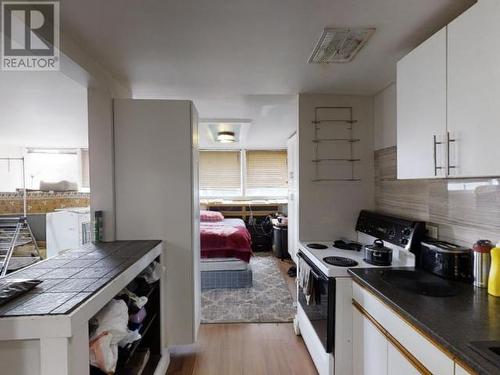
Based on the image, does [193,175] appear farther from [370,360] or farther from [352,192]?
[370,360]

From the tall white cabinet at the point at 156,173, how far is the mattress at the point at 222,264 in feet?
4.67

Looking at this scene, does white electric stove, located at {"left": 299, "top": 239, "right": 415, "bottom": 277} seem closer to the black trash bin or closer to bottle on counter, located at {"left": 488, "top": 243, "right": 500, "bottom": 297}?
bottle on counter, located at {"left": 488, "top": 243, "right": 500, "bottom": 297}

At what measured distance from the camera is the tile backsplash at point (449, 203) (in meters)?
1.30

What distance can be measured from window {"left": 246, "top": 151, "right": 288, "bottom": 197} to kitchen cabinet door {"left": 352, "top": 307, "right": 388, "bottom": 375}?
170 inches

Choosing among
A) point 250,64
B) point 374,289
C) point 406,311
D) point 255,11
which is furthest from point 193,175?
point 406,311

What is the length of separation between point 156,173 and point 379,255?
1697 mm

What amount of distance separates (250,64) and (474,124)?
131 centimetres

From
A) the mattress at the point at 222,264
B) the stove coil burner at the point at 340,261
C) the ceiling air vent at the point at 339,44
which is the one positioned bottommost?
the mattress at the point at 222,264

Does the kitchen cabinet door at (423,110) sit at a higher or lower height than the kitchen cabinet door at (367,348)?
higher

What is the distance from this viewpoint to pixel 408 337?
41.6 inches

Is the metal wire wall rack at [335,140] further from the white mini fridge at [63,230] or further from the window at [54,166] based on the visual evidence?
the window at [54,166]

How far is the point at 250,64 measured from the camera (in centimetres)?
179

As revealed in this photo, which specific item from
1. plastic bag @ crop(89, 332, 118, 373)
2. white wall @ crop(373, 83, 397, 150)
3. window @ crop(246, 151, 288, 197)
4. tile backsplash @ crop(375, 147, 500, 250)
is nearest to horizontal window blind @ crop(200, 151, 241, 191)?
window @ crop(246, 151, 288, 197)

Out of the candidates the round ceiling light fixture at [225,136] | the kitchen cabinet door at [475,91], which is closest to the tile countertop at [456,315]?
the kitchen cabinet door at [475,91]
